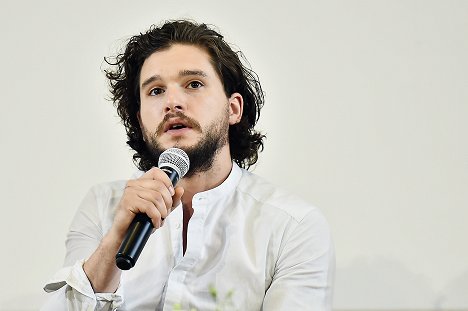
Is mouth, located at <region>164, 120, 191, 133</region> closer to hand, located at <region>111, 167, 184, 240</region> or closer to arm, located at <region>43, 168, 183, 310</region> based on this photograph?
arm, located at <region>43, 168, 183, 310</region>

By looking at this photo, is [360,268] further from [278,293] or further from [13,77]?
[13,77]

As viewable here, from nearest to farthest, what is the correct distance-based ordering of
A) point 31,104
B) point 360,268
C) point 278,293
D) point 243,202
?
point 278,293
point 243,202
point 360,268
point 31,104

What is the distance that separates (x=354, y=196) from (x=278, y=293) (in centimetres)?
72

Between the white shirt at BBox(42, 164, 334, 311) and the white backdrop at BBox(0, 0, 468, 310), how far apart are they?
1.50 feet

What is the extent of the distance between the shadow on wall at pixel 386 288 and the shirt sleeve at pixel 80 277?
2.63ft

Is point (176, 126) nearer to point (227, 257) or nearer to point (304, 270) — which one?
point (227, 257)

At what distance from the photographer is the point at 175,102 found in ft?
6.42

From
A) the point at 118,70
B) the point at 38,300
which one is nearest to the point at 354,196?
the point at 118,70

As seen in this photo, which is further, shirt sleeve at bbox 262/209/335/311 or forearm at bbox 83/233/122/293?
shirt sleeve at bbox 262/209/335/311

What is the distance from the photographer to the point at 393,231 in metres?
2.42

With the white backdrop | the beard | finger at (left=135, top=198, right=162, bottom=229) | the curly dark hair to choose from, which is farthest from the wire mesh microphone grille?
the white backdrop

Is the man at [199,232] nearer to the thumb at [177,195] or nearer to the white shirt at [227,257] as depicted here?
the white shirt at [227,257]

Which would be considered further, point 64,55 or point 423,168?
point 64,55

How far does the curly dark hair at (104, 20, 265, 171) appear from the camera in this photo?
2264mm
